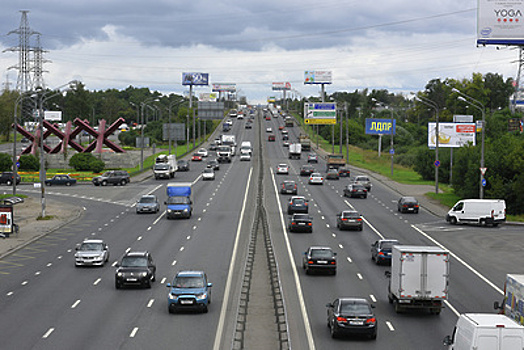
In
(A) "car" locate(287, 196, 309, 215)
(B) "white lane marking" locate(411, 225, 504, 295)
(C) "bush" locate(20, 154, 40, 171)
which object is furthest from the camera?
(C) "bush" locate(20, 154, 40, 171)

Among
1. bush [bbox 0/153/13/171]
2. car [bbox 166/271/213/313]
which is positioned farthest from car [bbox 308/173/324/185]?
car [bbox 166/271/213/313]

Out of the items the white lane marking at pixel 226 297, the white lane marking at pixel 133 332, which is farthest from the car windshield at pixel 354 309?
the white lane marking at pixel 133 332

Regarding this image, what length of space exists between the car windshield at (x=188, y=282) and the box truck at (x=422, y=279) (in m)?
7.89

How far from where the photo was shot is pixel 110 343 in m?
24.1

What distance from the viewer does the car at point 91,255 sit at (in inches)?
1555

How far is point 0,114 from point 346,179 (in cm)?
11194

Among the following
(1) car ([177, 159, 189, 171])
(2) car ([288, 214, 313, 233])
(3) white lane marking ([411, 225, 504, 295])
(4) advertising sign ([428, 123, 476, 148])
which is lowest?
(3) white lane marking ([411, 225, 504, 295])

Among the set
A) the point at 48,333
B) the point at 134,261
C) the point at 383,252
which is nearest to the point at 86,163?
the point at 383,252

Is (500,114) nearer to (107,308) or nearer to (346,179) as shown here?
(346,179)

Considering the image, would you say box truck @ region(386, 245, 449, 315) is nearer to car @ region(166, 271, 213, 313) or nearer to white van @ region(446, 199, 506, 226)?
car @ region(166, 271, 213, 313)

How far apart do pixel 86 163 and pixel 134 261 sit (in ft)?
232

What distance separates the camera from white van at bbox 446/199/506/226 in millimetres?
57156

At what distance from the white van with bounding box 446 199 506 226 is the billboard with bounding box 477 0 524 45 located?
27.9 meters

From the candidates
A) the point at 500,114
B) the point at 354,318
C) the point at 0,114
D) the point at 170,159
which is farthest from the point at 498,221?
the point at 0,114
